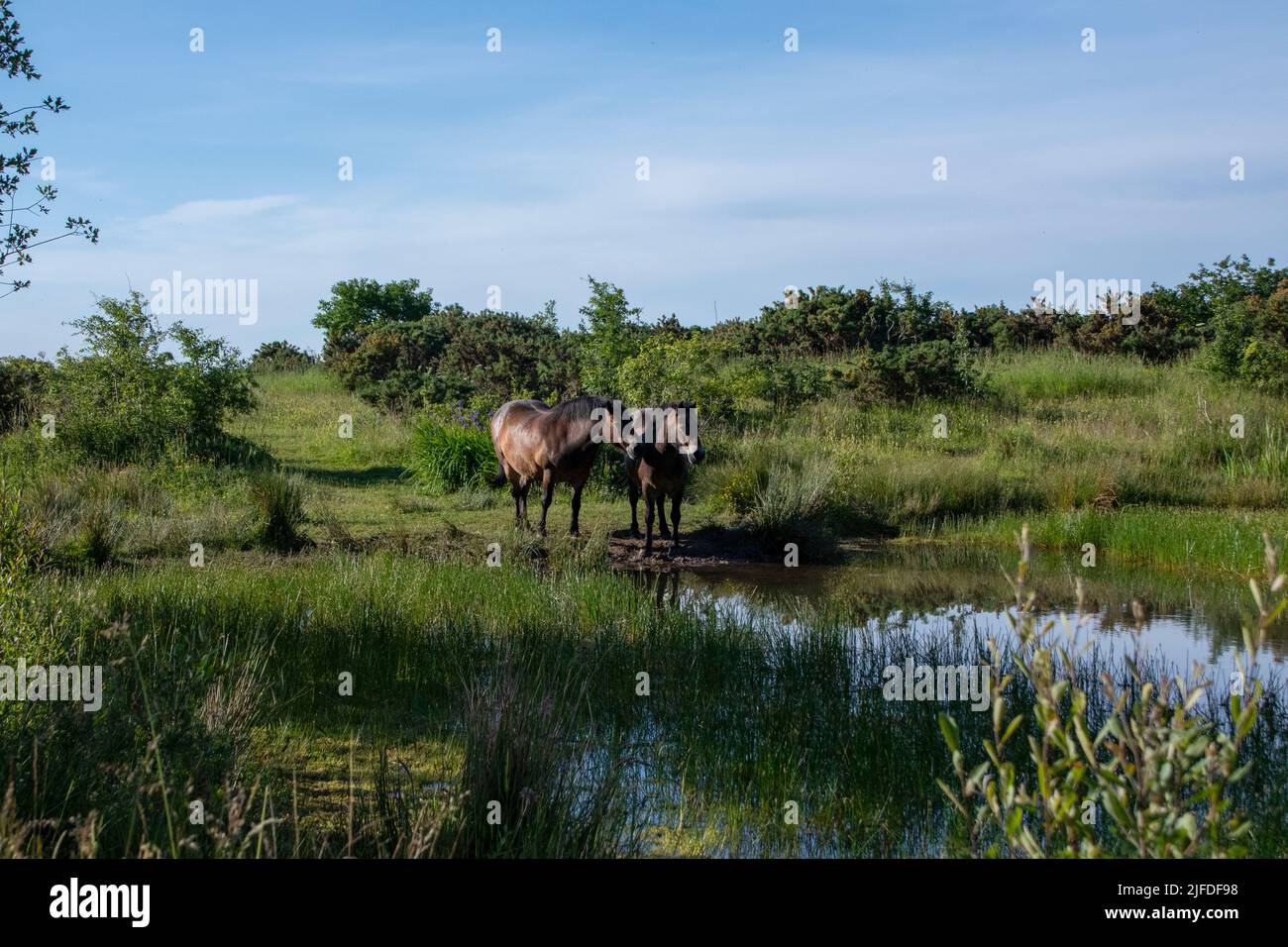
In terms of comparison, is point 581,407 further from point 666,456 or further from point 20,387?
point 20,387

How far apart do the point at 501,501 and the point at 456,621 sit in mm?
8518

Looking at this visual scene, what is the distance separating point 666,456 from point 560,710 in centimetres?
832

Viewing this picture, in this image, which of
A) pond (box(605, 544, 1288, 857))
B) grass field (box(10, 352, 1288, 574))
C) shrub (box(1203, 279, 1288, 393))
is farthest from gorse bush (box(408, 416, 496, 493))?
shrub (box(1203, 279, 1288, 393))

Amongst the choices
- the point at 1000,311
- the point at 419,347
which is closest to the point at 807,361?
the point at 1000,311

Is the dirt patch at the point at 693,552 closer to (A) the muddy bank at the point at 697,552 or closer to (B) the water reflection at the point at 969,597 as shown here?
(A) the muddy bank at the point at 697,552

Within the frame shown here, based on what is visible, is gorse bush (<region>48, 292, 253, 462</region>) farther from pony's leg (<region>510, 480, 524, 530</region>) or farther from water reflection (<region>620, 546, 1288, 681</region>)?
water reflection (<region>620, 546, 1288, 681</region>)

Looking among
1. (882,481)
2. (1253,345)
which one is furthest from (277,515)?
(1253,345)

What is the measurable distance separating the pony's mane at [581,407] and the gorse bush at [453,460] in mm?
3777

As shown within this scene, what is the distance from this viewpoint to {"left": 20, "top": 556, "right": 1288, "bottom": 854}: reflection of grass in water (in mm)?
4844

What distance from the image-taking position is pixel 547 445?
14.6 m

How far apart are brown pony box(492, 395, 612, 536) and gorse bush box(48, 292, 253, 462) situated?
17.5 feet
